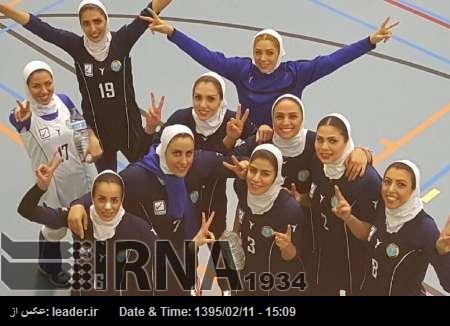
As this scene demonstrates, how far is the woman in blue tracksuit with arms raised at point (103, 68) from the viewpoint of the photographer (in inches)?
188

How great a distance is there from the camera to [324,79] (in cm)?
704

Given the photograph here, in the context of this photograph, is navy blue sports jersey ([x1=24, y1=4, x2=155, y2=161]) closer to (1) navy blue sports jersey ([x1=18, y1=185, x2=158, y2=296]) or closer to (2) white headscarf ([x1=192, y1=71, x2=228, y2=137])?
(2) white headscarf ([x1=192, y1=71, x2=228, y2=137])

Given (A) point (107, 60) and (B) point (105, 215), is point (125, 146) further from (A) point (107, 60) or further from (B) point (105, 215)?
(B) point (105, 215)

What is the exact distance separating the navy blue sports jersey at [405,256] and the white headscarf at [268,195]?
0.57m

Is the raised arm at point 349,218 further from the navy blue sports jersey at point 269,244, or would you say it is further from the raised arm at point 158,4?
the raised arm at point 158,4

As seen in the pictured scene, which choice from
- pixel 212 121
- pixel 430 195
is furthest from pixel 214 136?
pixel 430 195

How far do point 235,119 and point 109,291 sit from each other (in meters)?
1.33

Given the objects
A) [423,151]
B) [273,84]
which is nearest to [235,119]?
[273,84]

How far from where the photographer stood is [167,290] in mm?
4105

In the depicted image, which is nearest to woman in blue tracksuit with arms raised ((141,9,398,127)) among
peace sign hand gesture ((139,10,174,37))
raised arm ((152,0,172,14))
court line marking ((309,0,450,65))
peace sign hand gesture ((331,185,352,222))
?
peace sign hand gesture ((139,10,174,37))

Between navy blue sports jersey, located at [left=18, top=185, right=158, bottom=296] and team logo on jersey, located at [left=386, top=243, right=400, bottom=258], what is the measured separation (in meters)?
1.26

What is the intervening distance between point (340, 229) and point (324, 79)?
3.15m

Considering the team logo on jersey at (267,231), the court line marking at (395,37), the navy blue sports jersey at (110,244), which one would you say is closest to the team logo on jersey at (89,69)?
the navy blue sports jersey at (110,244)

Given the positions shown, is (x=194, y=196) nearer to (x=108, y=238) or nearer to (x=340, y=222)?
(x=108, y=238)
